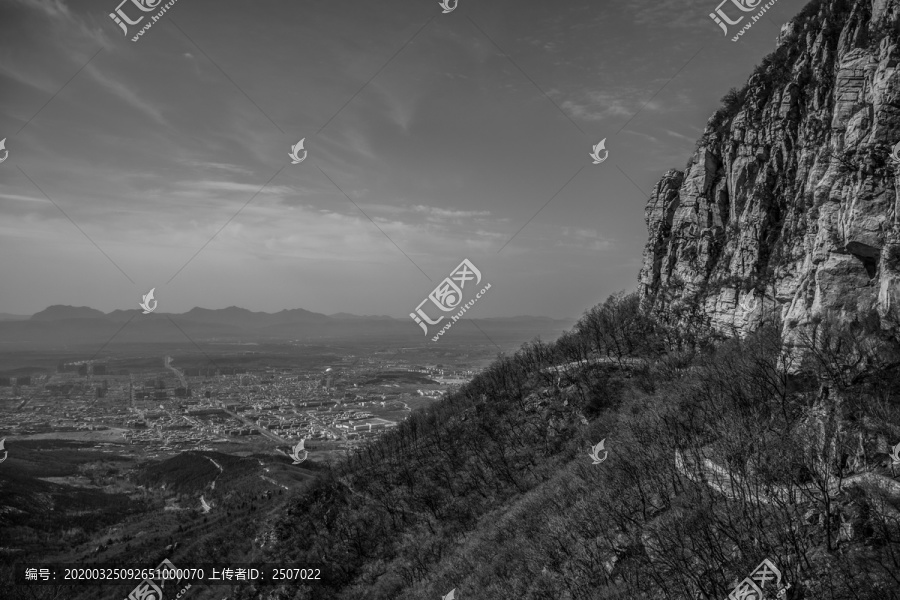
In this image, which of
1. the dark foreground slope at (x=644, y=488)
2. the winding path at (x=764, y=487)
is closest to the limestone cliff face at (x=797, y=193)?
the dark foreground slope at (x=644, y=488)

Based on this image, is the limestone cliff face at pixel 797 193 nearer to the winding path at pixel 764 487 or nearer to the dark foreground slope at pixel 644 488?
the dark foreground slope at pixel 644 488

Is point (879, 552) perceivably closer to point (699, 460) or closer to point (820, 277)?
point (699, 460)

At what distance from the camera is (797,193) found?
177ft

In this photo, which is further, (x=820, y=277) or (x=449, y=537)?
(x=449, y=537)

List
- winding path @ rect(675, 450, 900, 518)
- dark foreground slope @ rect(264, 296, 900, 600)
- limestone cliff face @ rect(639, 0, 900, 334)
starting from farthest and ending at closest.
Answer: limestone cliff face @ rect(639, 0, 900, 334) → dark foreground slope @ rect(264, 296, 900, 600) → winding path @ rect(675, 450, 900, 518)

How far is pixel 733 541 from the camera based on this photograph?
872 inches

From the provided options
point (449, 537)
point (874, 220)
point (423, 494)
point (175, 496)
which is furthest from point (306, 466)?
point (874, 220)

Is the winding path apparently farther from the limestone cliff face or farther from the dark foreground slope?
the limestone cliff face

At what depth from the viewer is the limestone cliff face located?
3491 cm

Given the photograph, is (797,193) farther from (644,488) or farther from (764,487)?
(764,487)

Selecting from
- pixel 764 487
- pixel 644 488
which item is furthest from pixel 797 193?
pixel 764 487

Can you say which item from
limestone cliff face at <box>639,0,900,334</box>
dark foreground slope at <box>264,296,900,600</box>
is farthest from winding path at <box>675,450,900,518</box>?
limestone cliff face at <box>639,0,900,334</box>

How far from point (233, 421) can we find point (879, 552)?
20988cm

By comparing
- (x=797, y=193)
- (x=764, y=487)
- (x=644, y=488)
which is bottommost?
(x=644, y=488)
